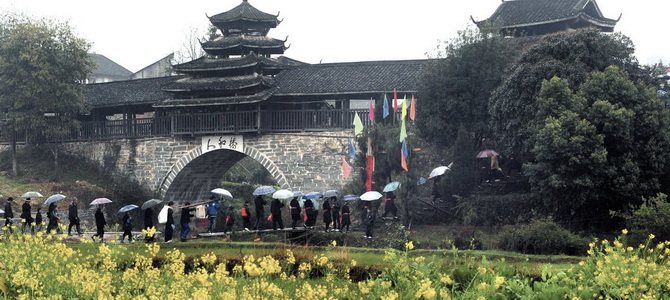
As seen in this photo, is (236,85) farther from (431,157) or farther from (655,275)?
(655,275)

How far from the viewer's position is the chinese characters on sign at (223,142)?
123 feet

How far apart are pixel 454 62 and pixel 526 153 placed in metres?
4.74

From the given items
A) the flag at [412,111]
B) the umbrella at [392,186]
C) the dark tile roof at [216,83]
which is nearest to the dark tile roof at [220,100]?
the dark tile roof at [216,83]

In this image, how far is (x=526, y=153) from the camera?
30156mm

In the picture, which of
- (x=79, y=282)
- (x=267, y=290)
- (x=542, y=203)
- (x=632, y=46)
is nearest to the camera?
(x=267, y=290)

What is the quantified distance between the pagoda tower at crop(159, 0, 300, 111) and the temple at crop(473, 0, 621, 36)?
372 inches

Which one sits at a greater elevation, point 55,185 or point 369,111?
point 369,111

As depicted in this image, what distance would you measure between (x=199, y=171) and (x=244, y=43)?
595 centimetres

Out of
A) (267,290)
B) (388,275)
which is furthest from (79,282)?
(388,275)

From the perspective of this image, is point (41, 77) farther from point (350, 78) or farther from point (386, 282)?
point (386, 282)

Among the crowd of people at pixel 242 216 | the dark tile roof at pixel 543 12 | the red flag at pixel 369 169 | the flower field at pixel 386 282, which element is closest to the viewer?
the flower field at pixel 386 282

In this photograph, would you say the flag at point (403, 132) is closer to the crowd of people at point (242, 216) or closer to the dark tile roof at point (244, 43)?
the crowd of people at point (242, 216)

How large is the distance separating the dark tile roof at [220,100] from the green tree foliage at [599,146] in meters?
12.6

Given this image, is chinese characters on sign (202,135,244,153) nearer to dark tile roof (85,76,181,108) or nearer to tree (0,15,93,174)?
dark tile roof (85,76,181,108)
